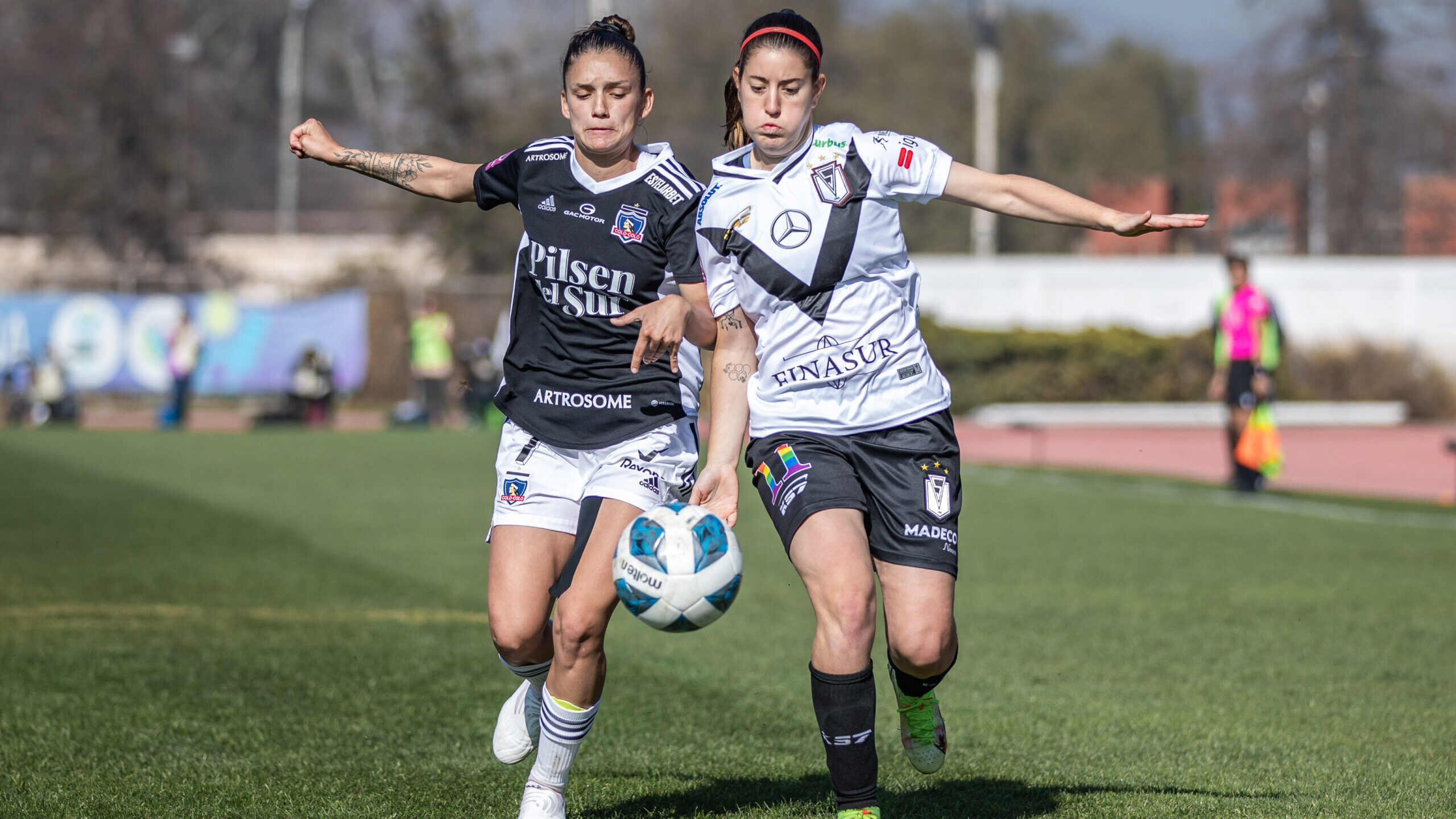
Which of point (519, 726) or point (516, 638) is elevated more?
point (516, 638)

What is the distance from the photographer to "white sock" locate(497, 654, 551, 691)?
5.18m

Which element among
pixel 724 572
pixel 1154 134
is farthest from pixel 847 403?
pixel 1154 134

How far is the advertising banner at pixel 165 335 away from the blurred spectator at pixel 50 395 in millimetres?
2480

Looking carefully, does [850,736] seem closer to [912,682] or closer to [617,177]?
[912,682]

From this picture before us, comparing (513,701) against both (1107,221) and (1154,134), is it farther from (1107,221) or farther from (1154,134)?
(1154,134)

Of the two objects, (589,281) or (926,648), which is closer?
(926,648)

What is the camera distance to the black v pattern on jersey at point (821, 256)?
4672mm

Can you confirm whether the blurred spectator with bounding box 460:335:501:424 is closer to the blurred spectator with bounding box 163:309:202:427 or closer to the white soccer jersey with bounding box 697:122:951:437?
the blurred spectator with bounding box 163:309:202:427

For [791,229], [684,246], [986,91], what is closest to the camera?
[791,229]

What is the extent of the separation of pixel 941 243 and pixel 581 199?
4192 centimetres

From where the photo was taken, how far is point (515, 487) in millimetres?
5008

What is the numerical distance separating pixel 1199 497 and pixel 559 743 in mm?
12717

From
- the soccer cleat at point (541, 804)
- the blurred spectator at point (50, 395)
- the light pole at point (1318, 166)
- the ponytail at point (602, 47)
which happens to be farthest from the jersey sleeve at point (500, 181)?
the light pole at point (1318, 166)

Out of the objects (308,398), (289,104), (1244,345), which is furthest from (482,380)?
(289,104)
